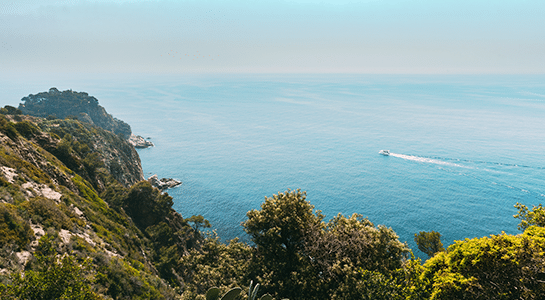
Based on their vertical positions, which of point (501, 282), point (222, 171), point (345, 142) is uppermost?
point (501, 282)

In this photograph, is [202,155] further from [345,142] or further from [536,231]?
[536,231]

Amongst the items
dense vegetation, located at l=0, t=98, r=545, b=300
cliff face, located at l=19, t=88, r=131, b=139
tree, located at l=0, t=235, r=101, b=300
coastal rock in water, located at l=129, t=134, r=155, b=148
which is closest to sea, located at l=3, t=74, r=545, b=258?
coastal rock in water, located at l=129, t=134, r=155, b=148

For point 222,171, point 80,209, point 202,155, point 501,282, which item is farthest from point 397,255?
point 202,155

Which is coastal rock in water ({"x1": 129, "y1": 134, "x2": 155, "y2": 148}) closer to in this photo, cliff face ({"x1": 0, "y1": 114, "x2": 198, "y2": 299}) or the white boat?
cliff face ({"x1": 0, "y1": 114, "x2": 198, "y2": 299})

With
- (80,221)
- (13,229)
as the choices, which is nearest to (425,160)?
(80,221)

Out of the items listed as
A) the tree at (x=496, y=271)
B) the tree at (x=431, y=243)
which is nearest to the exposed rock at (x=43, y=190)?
the tree at (x=496, y=271)
